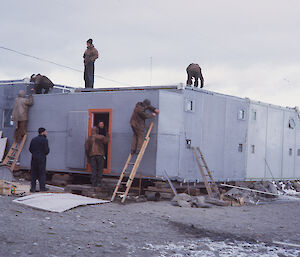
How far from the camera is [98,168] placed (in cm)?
1426

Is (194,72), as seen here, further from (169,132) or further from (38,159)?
(38,159)

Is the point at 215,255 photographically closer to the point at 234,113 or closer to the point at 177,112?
the point at 177,112

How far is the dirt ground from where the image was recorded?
7180mm

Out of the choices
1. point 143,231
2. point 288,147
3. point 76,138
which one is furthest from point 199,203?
point 288,147

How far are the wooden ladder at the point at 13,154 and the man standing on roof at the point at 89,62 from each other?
3243 mm

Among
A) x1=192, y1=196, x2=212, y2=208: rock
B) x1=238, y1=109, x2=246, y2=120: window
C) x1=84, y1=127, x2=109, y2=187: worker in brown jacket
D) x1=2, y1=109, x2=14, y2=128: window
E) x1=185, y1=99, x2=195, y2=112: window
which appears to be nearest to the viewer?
x1=192, y1=196, x2=212, y2=208: rock

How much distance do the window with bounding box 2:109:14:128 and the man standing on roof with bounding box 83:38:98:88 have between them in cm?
349

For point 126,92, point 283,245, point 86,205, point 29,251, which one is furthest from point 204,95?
point 29,251

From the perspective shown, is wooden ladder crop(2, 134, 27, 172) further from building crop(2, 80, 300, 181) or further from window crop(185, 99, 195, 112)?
window crop(185, 99, 195, 112)

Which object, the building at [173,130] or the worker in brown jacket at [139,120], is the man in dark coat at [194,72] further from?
→ the worker in brown jacket at [139,120]

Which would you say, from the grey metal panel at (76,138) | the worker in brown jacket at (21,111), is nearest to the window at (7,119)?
the worker in brown jacket at (21,111)

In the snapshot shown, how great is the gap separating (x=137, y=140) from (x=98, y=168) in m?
1.45

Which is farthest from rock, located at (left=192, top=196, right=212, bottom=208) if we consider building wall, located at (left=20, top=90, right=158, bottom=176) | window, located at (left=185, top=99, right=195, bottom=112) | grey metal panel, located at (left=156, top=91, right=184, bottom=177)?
window, located at (left=185, top=99, right=195, bottom=112)

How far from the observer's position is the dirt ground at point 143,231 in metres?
7.18
